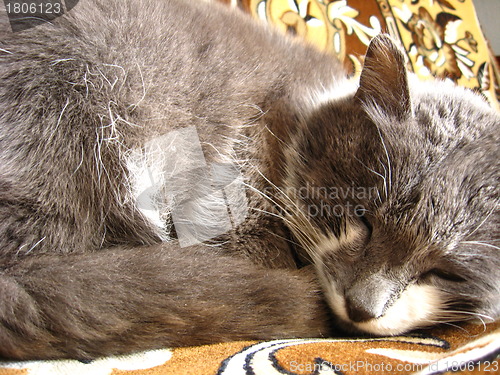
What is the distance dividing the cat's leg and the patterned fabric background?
113cm

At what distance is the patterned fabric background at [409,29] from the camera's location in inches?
74.7

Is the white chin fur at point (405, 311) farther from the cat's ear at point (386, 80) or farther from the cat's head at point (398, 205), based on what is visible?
the cat's ear at point (386, 80)

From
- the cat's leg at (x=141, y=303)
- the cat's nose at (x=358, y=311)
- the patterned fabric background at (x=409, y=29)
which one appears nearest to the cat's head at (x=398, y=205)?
the cat's nose at (x=358, y=311)

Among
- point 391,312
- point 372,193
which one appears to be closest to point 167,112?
point 372,193

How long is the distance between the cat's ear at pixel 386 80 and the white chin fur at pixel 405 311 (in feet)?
1.29

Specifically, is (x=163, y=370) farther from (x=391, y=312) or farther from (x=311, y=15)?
(x=311, y=15)

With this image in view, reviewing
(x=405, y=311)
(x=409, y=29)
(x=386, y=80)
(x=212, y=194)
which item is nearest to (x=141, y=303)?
(x=212, y=194)

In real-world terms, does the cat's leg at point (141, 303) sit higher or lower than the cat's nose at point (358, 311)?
higher

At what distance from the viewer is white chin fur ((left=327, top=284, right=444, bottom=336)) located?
0.96m

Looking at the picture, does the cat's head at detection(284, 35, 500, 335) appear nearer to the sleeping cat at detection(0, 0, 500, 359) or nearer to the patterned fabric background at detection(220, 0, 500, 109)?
the sleeping cat at detection(0, 0, 500, 359)

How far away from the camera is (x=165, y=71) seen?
1.03 meters

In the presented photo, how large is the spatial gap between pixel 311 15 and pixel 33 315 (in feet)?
5.37

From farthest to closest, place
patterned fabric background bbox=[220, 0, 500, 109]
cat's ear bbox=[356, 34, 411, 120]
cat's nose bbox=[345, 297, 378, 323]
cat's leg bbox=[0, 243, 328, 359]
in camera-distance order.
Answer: patterned fabric background bbox=[220, 0, 500, 109] → cat's ear bbox=[356, 34, 411, 120] → cat's nose bbox=[345, 297, 378, 323] → cat's leg bbox=[0, 243, 328, 359]

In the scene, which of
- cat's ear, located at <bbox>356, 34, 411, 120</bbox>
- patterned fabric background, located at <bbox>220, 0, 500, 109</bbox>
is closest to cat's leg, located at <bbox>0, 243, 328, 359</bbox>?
cat's ear, located at <bbox>356, 34, 411, 120</bbox>
